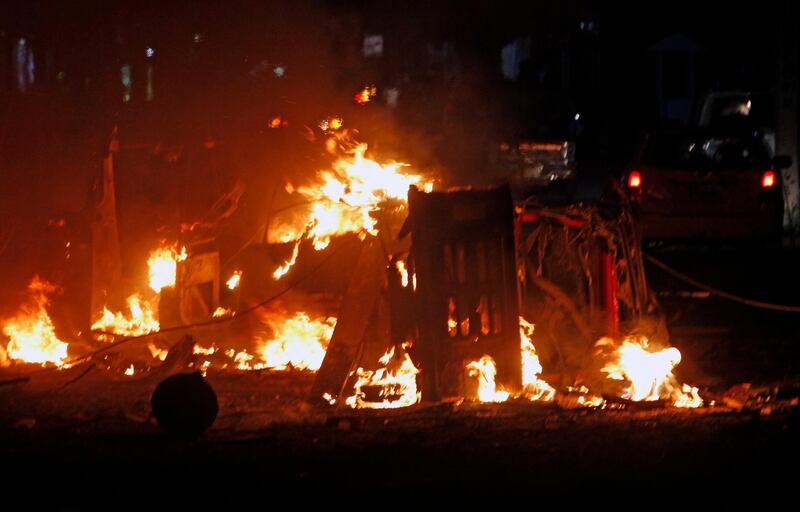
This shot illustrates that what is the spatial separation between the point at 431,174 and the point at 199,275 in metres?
2.39

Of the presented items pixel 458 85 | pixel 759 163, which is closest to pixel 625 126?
pixel 458 85

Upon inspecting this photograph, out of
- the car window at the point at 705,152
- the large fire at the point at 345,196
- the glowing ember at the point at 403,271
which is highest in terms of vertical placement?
the car window at the point at 705,152

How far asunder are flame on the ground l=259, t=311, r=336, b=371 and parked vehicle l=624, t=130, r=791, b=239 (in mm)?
5629

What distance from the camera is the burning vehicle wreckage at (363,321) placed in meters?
7.51

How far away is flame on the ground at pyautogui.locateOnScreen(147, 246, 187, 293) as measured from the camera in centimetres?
999

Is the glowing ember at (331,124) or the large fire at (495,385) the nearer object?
the large fire at (495,385)

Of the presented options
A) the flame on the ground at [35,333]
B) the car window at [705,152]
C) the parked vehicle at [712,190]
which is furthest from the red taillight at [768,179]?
the flame on the ground at [35,333]

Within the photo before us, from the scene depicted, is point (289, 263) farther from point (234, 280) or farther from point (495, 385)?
point (495, 385)

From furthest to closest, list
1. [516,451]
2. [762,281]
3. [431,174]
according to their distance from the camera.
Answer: [762,281] → [431,174] → [516,451]

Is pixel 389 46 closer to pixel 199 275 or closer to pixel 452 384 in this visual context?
pixel 199 275

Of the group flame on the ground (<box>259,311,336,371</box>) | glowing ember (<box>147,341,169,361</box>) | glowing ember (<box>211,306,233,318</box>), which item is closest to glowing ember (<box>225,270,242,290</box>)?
glowing ember (<box>211,306,233,318</box>)

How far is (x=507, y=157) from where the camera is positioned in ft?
67.4

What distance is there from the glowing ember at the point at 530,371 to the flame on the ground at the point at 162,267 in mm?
3526

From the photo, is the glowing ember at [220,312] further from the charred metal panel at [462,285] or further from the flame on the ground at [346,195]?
the charred metal panel at [462,285]
